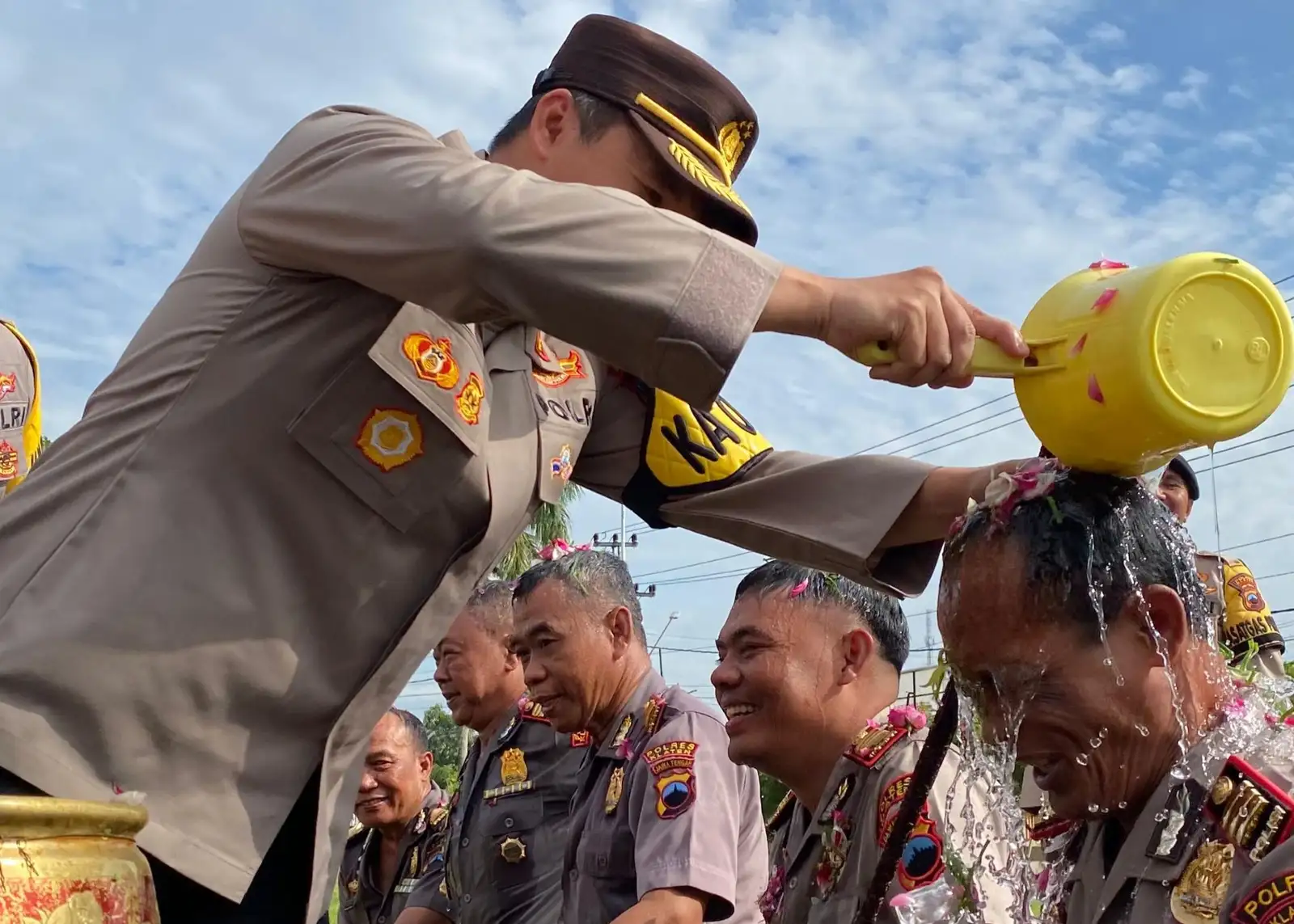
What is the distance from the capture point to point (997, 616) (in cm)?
220

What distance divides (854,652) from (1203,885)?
5.91 ft

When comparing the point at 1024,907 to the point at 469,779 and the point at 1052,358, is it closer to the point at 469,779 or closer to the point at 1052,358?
the point at 1052,358

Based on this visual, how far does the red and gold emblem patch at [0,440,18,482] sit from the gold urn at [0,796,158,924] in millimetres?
3194

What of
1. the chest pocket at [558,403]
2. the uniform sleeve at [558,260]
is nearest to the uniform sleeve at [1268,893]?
the uniform sleeve at [558,260]

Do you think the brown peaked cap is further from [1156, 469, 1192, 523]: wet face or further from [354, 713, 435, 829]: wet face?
[354, 713, 435, 829]: wet face

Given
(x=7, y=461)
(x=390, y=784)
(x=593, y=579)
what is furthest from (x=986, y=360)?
(x=390, y=784)

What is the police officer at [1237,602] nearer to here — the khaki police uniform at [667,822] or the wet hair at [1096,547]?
the khaki police uniform at [667,822]

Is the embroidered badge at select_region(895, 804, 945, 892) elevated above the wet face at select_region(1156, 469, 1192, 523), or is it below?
below

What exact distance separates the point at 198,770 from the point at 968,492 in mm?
1335

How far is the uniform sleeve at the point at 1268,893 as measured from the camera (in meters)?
1.66

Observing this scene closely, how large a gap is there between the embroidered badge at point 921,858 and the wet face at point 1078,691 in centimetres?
71

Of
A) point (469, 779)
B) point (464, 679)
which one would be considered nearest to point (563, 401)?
point (469, 779)

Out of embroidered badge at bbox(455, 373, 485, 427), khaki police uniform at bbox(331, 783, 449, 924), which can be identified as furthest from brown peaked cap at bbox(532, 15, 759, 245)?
khaki police uniform at bbox(331, 783, 449, 924)

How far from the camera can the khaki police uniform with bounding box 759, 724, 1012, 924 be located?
9.39 feet
